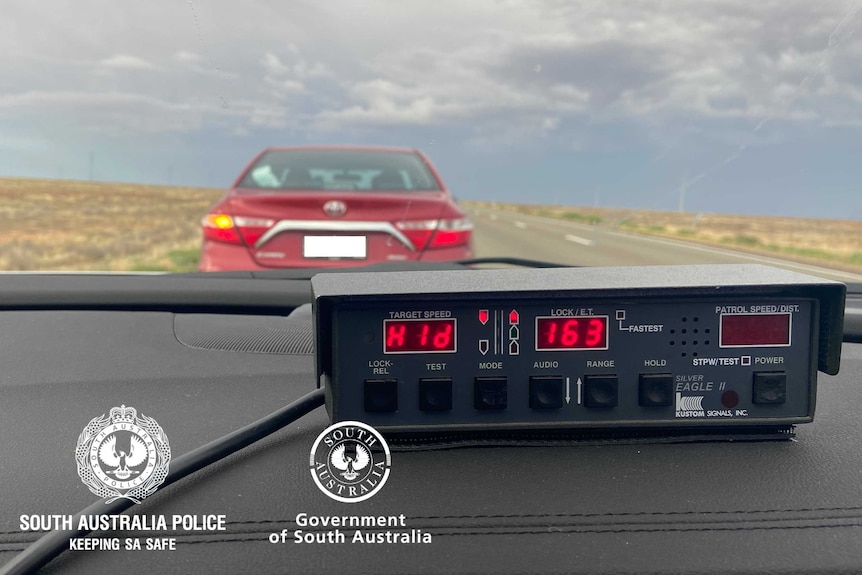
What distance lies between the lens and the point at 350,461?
4.33 feet

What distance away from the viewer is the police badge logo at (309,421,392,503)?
4.16 feet

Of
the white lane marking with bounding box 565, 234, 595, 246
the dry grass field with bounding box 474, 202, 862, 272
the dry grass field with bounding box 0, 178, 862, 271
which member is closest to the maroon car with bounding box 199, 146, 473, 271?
the dry grass field with bounding box 0, 178, 862, 271

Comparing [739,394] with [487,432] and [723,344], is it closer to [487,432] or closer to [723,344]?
[723,344]

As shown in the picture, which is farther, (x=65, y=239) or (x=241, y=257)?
(x=65, y=239)

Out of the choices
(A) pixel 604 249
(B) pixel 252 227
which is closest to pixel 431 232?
(B) pixel 252 227

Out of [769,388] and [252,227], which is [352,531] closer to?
[769,388]

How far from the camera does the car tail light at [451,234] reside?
3.61 m

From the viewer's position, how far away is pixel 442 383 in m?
1.34

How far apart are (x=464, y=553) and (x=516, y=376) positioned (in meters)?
0.35

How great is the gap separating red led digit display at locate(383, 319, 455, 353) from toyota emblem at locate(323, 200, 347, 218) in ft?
7.52

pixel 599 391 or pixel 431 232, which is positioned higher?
pixel 431 232

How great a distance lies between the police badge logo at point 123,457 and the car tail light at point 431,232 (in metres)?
2.19

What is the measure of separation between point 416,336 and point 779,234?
103 inches

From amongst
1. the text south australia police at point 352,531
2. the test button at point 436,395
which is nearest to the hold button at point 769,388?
the test button at point 436,395
